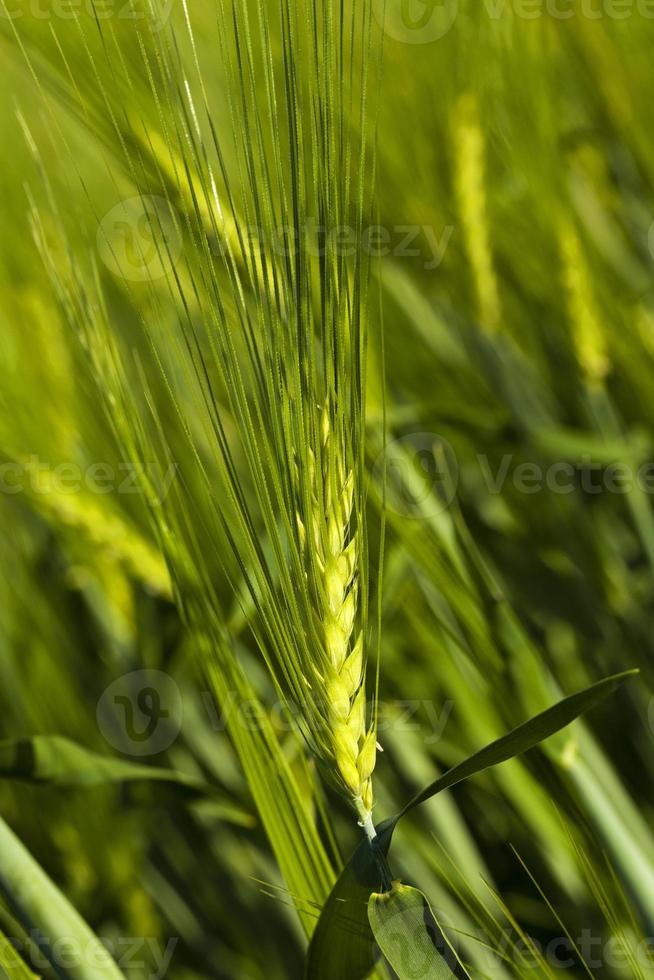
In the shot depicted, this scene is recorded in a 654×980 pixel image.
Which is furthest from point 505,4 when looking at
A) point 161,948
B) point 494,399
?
point 161,948

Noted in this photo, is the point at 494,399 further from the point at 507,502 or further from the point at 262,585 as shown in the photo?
the point at 262,585

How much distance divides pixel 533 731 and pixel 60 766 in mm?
299

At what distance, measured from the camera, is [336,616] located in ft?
1.09

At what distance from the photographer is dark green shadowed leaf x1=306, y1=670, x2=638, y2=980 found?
0.30 m

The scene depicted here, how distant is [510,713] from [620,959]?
21cm

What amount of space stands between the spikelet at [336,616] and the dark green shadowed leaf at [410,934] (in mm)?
31
